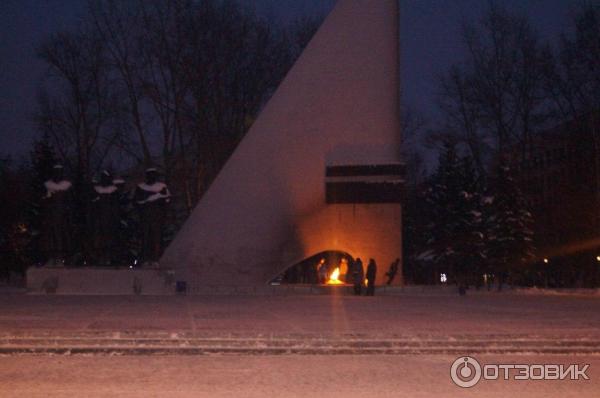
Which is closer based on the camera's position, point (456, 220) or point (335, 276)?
point (335, 276)

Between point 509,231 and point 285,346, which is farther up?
point 509,231

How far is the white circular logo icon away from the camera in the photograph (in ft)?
29.3

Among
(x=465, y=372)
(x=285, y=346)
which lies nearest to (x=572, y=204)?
(x=285, y=346)

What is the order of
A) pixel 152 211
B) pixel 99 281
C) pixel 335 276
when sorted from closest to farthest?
1. pixel 99 281
2. pixel 335 276
3. pixel 152 211

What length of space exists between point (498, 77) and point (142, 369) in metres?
33.9

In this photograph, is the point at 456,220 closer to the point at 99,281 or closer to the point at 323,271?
the point at 323,271

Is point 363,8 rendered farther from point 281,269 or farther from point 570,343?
point 570,343

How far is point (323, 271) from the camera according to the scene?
97.7 ft

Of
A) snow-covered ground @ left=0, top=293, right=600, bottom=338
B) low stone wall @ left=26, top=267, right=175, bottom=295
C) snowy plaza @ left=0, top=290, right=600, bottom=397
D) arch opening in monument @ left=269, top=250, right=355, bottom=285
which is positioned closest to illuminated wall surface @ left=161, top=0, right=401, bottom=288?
low stone wall @ left=26, top=267, right=175, bottom=295

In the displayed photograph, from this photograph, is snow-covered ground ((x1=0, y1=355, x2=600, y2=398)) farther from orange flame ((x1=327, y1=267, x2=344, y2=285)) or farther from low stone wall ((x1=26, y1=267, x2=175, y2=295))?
orange flame ((x1=327, y1=267, x2=344, y2=285))

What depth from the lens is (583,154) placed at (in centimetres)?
3688

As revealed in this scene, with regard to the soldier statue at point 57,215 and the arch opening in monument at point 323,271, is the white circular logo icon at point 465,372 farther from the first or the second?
the soldier statue at point 57,215

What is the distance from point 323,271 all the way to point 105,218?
9.73 m

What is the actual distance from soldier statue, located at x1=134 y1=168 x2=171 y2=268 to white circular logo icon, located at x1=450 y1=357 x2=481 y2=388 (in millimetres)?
21094
